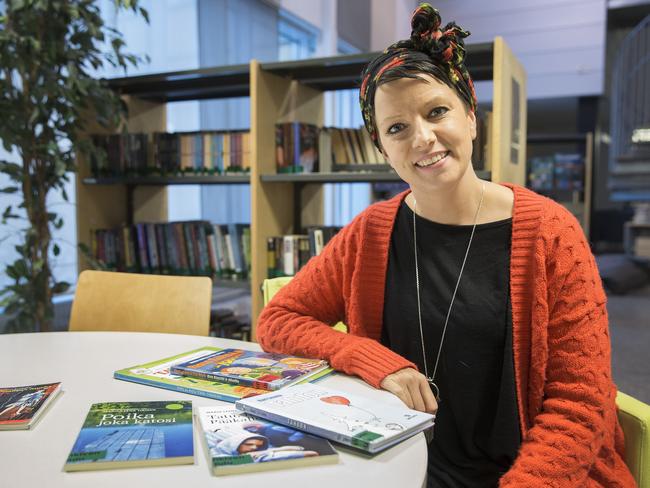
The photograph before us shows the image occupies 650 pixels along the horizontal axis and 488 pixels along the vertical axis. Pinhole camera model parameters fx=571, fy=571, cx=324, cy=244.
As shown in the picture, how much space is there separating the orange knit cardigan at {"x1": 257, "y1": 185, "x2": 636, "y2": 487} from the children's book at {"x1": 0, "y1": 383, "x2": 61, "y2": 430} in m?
0.44

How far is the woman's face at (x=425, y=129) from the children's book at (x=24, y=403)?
0.74m

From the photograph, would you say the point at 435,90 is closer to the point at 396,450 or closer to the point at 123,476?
the point at 396,450

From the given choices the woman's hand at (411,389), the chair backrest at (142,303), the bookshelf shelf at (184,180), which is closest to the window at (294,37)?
the bookshelf shelf at (184,180)

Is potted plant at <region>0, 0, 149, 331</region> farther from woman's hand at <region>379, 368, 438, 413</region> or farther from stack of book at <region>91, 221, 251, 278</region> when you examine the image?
woman's hand at <region>379, 368, 438, 413</region>

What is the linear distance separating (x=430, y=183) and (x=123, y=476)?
729mm

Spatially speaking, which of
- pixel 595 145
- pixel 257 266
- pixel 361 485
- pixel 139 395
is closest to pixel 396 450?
pixel 361 485

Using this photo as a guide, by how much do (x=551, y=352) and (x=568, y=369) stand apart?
44 mm

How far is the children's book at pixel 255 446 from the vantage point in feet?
2.28

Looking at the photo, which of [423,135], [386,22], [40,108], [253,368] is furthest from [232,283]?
[386,22]

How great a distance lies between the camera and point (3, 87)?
244cm

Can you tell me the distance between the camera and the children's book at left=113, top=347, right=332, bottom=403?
0.94 m

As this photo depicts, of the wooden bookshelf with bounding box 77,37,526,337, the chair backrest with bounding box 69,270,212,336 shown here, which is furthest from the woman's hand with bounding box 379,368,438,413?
the wooden bookshelf with bounding box 77,37,526,337

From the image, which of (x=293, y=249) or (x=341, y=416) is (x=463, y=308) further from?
(x=293, y=249)

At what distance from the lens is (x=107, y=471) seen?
0.69 metres
